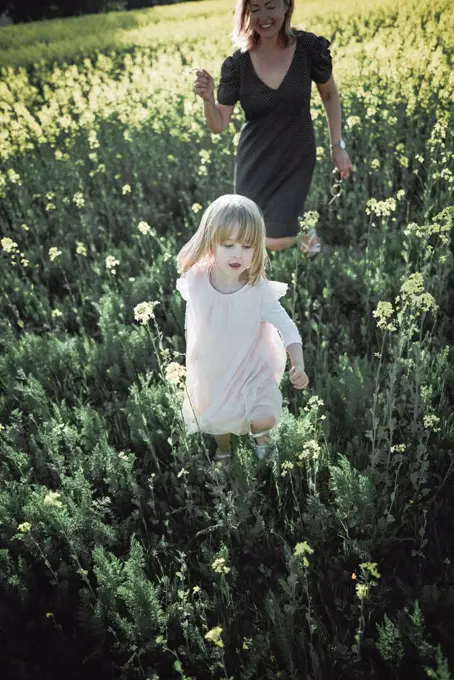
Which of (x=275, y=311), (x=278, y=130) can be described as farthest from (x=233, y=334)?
(x=278, y=130)

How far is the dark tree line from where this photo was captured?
2878cm

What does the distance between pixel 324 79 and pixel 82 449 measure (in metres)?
2.39

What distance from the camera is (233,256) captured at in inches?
81.4

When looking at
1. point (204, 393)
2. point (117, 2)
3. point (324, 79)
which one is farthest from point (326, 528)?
point (117, 2)

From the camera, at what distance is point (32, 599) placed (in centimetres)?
210

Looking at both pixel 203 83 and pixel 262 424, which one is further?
pixel 203 83

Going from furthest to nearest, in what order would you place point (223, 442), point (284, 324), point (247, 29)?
point (247, 29) < point (223, 442) < point (284, 324)

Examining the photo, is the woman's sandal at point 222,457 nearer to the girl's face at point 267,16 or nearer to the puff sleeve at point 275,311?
the puff sleeve at point 275,311

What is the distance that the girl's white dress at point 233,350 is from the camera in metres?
2.20

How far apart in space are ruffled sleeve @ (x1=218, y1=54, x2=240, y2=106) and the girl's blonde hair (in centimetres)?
133

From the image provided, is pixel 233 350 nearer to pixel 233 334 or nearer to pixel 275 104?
pixel 233 334

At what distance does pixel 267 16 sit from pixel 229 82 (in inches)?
16.1

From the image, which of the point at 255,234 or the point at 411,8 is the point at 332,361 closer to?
the point at 255,234

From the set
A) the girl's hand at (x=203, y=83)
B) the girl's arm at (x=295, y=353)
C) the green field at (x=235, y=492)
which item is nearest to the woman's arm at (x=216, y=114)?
the girl's hand at (x=203, y=83)
